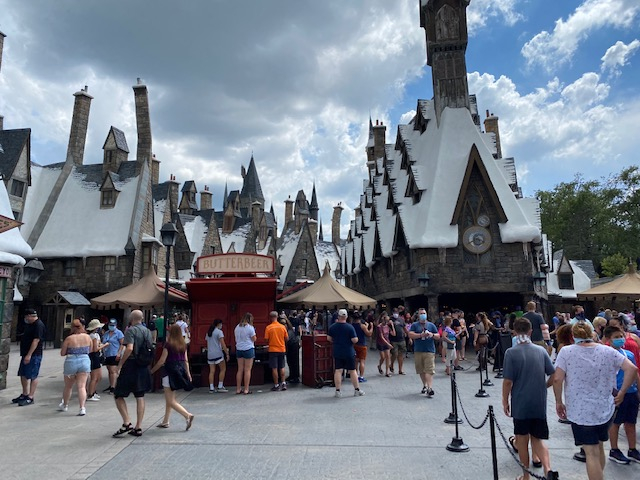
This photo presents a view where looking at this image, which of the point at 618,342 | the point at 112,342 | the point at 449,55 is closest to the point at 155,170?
the point at 449,55

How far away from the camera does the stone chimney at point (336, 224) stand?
205 feet

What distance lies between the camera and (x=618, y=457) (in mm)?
5320

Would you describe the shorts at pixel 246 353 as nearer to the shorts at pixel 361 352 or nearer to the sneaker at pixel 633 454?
the shorts at pixel 361 352

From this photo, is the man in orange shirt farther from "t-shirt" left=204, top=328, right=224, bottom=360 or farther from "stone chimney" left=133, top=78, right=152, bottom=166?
"stone chimney" left=133, top=78, right=152, bottom=166

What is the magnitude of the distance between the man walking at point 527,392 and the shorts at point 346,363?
196 inches

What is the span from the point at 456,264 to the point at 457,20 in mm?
12778

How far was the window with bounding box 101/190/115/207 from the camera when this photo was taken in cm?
2531

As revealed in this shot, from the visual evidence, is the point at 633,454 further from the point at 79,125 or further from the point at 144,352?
the point at 79,125

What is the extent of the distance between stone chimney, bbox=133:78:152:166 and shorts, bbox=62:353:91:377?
2043 cm

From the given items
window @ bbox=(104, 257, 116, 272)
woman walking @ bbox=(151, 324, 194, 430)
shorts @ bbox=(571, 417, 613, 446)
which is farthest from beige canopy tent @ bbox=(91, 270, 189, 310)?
window @ bbox=(104, 257, 116, 272)

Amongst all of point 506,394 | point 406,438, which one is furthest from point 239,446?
Result: point 506,394

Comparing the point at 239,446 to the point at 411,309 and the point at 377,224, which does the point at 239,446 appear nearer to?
the point at 411,309

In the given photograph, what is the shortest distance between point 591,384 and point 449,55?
72.8 ft

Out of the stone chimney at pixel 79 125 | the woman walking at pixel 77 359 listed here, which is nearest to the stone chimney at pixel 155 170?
the stone chimney at pixel 79 125
